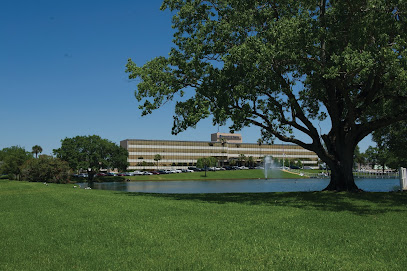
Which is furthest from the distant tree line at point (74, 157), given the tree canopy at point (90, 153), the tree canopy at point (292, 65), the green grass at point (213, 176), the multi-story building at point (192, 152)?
the tree canopy at point (292, 65)

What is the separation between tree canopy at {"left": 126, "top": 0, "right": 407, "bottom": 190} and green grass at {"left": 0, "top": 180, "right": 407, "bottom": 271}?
826cm

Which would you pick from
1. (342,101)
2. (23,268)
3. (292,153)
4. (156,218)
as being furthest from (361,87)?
(292,153)

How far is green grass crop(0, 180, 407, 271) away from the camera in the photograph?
24.3ft

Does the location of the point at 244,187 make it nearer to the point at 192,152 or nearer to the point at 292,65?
the point at 292,65

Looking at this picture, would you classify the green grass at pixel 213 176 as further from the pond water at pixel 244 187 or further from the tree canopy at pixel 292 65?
the tree canopy at pixel 292 65

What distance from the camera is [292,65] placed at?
22.7 metres

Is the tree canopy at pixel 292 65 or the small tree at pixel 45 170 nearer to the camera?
the tree canopy at pixel 292 65

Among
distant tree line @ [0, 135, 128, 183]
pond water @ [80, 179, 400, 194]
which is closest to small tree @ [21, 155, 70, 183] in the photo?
distant tree line @ [0, 135, 128, 183]

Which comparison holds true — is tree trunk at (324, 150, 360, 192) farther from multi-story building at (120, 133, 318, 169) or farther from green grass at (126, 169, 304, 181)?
multi-story building at (120, 133, 318, 169)

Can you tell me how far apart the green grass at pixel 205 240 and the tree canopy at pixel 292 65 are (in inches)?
→ 325

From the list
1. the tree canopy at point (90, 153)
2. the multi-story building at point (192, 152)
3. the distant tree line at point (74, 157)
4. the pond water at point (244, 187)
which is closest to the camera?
the pond water at point (244, 187)

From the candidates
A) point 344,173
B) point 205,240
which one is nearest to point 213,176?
point 344,173

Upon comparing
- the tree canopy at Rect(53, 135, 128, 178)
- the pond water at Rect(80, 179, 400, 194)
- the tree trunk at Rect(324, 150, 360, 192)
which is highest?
the tree canopy at Rect(53, 135, 128, 178)

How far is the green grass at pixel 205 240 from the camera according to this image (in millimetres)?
7414
